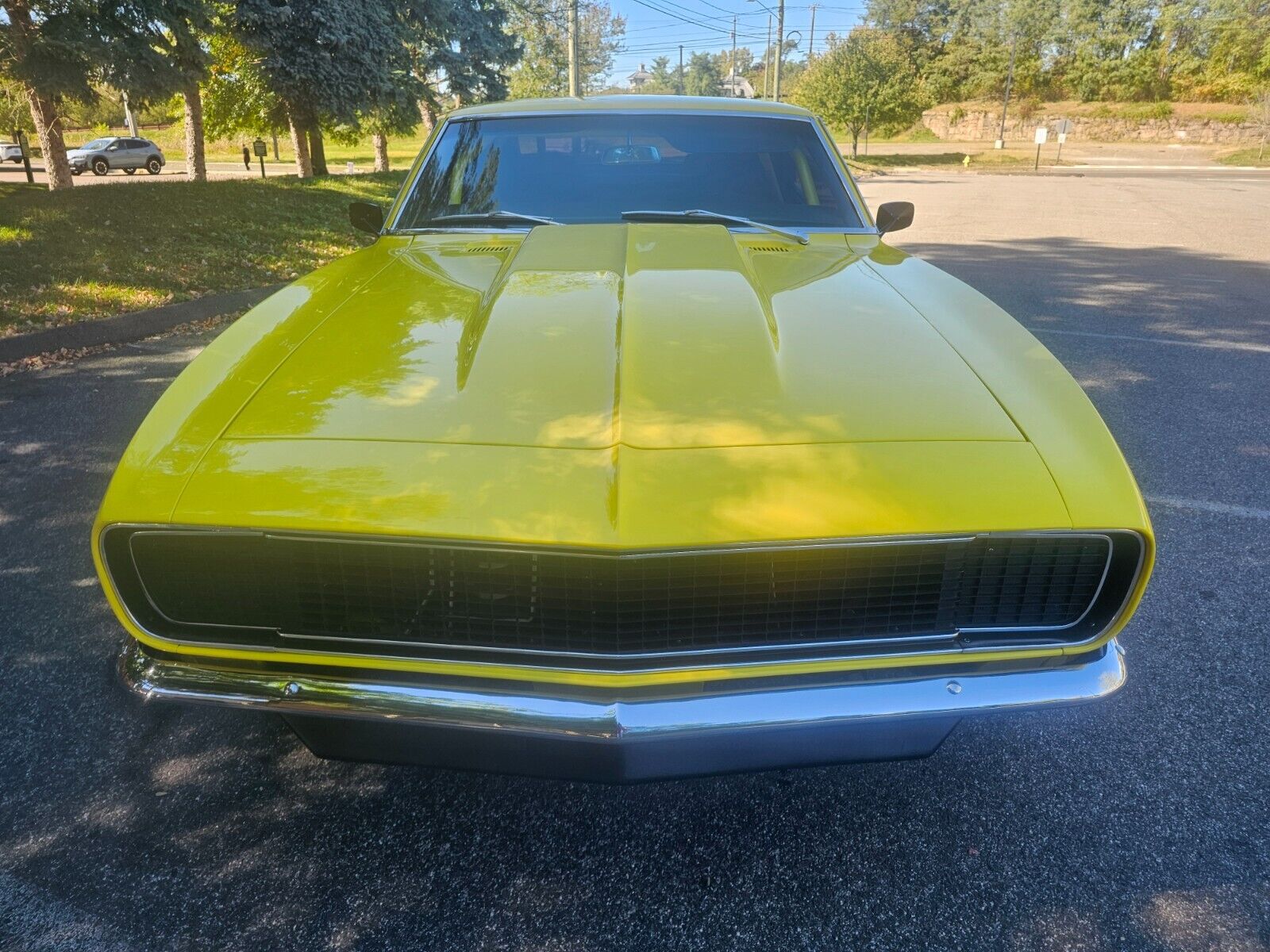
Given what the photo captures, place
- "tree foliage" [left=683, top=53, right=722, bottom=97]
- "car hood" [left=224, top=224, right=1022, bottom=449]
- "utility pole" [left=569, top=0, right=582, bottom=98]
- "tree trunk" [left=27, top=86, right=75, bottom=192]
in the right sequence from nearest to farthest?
"car hood" [left=224, top=224, right=1022, bottom=449] → "tree trunk" [left=27, top=86, right=75, bottom=192] → "utility pole" [left=569, top=0, right=582, bottom=98] → "tree foliage" [left=683, top=53, right=722, bottom=97]

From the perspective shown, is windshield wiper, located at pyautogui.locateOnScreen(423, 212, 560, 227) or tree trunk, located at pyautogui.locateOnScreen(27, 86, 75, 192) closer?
windshield wiper, located at pyautogui.locateOnScreen(423, 212, 560, 227)

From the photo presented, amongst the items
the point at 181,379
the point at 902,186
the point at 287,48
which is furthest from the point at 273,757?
the point at 902,186

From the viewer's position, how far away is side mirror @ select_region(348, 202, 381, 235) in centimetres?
305

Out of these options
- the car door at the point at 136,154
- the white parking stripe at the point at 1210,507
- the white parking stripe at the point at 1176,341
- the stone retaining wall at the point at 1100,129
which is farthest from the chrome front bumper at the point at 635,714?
the stone retaining wall at the point at 1100,129

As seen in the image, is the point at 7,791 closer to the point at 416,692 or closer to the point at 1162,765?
the point at 416,692

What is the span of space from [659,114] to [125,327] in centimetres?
502

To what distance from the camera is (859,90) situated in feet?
124

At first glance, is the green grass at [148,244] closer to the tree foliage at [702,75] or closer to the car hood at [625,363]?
the car hood at [625,363]

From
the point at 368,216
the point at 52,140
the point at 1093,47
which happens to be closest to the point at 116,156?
the point at 52,140

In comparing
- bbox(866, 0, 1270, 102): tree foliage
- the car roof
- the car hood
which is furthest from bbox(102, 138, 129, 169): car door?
bbox(866, 0, 1270, 102): tree foliage

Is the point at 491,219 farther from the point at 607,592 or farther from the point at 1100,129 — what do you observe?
the point at 1100,129

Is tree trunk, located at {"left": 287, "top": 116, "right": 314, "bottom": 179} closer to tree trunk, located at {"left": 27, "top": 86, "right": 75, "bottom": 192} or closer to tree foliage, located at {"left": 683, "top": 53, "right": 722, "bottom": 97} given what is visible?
tree trunk, located at {"left": 27, "top": 86, "right": 75, "bottom": 192}

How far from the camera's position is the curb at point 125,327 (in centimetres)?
552

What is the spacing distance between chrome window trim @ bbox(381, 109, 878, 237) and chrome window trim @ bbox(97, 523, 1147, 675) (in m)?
1.66
